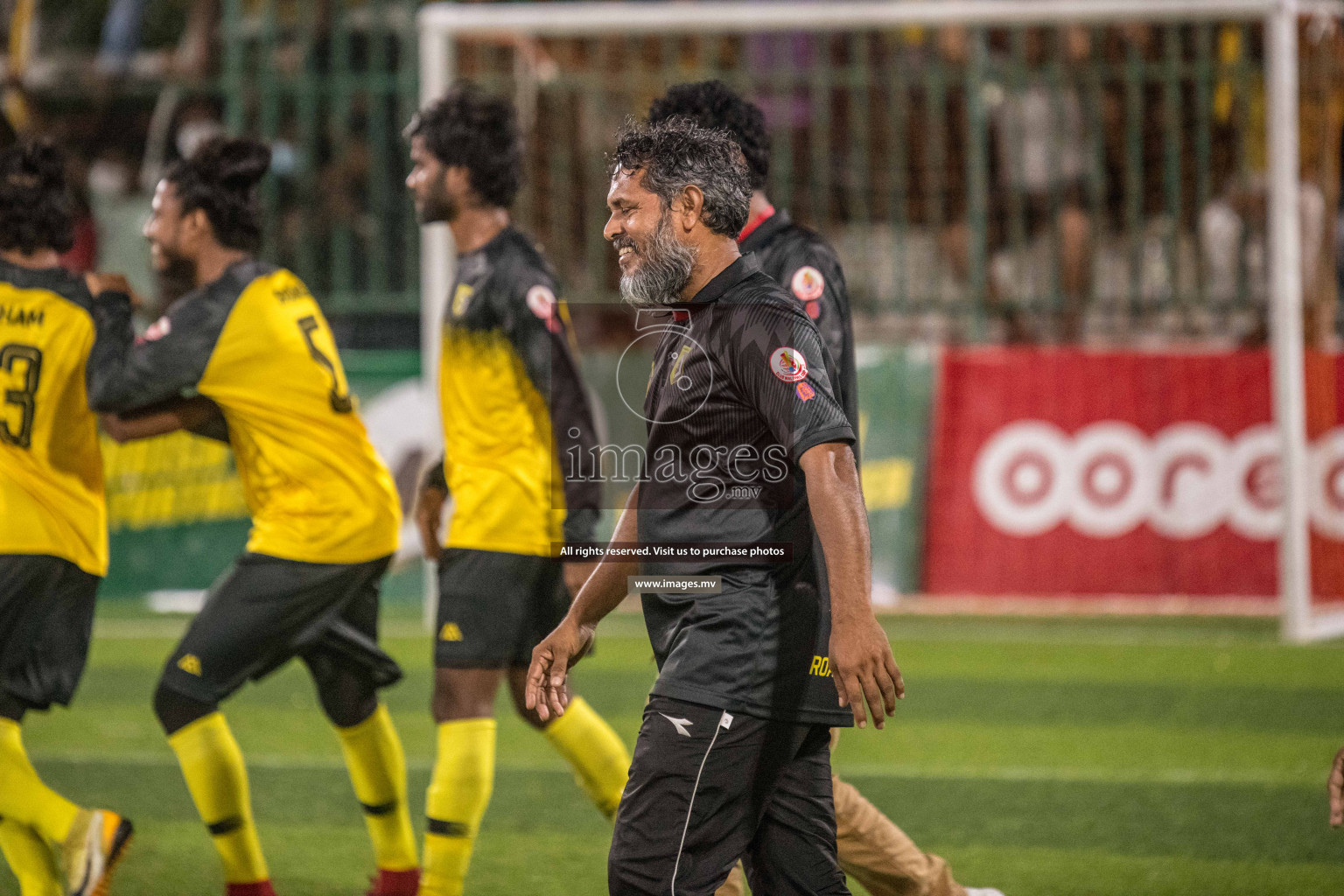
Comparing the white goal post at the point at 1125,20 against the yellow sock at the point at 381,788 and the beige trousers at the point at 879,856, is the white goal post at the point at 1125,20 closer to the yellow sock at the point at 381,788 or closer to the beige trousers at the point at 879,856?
the yellow sock at the point at 381,788

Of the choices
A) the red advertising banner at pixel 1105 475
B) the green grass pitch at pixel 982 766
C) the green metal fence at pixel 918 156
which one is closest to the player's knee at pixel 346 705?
the green grass pitch at pixel 982 766

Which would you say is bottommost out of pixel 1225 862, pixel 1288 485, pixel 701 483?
pixel 1225 862

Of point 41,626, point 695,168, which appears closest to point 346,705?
point 41,626

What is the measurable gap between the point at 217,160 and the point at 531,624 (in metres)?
1.65

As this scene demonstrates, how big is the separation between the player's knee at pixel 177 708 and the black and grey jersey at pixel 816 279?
1956 mm

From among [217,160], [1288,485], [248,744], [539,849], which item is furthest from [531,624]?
[1288,485]

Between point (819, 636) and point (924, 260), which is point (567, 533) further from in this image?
point (924, 260)

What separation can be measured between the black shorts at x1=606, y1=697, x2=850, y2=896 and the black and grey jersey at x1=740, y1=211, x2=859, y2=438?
1157 millimetres

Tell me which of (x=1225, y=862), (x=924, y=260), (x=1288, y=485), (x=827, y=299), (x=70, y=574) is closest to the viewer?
(x=827, y=299)

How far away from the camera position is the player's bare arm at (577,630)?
347 cm

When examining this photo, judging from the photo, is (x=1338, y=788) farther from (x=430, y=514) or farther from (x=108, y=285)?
(x=108, y=285)

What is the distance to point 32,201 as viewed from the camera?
15.9 feet

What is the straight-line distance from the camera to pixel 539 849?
559cm

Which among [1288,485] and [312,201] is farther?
[312,201]
